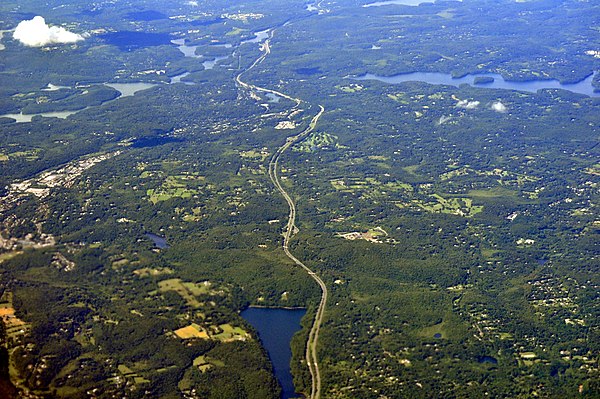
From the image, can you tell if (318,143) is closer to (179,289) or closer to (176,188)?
(176,188)

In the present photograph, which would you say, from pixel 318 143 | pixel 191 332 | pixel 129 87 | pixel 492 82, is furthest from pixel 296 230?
pixel 492 82

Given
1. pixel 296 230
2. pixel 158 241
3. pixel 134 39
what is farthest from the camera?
pixel 134 39

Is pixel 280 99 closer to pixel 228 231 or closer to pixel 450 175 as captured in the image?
pixel 450 175

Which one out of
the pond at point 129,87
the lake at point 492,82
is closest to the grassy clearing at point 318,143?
the lake at point 492,82

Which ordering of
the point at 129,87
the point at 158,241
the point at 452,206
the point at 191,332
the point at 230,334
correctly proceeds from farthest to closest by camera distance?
the point at 129,87, the point at 452,206, the point at 158,241, the point at 230,334, the point at 191,332

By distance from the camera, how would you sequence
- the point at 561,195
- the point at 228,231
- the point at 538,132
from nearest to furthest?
the point at 228,231, the point at 561,195, the point at 538,132

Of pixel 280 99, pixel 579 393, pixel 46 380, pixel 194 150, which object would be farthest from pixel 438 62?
pixel 46 380

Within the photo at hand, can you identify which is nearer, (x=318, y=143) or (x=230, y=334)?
(x=230, y=334)
